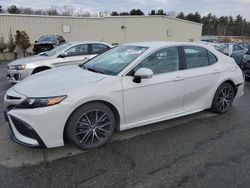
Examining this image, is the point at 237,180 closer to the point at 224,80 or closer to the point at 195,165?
the point at 195,165

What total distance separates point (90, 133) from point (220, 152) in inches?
74.5

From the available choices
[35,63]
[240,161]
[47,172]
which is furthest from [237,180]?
[35,63]

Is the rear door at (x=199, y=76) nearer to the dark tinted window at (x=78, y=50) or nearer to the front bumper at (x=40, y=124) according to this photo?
the front bumper at (x=40, y=124)

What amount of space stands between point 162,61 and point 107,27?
24.3m

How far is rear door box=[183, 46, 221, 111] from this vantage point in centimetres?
403

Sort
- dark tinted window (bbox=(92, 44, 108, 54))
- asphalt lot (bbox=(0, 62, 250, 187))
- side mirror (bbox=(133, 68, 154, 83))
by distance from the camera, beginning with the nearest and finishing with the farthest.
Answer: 1. asphalt lot (bbox=(0, 62, 250, 187))
2. side mirror (bbox=(133, 68, 154, 83))
3. dark tinted window (bbox=(92, 44, 108, 54))

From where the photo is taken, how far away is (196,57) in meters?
4.22

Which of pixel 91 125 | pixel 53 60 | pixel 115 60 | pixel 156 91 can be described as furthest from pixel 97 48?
pixel 91 125

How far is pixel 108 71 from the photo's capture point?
3.55 metres

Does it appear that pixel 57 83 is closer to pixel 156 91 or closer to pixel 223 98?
pixel 156 91

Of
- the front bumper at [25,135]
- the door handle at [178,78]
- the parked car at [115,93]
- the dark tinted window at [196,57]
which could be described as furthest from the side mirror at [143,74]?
the front bumper at [25,135]

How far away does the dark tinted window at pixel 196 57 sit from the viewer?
4.08m

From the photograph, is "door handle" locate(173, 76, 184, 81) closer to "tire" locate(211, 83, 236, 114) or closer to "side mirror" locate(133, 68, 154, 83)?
"side mirror" locate(133, 68, 154, 83)

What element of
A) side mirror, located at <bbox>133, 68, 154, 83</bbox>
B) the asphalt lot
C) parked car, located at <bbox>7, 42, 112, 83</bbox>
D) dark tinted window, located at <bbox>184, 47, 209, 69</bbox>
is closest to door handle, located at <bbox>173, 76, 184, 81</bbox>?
dark tinted window, located at <bbox>184, 47, 209, 69</bbox>
